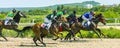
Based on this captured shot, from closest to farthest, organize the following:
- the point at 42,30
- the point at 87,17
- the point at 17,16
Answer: the point at 42,30, the point at 87,17, the point at 17,16

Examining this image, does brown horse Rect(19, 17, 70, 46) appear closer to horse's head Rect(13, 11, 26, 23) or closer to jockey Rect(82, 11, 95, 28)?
jockey Rect(82, 11, 95, 28)

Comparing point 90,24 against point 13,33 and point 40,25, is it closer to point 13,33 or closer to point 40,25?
point 40,25

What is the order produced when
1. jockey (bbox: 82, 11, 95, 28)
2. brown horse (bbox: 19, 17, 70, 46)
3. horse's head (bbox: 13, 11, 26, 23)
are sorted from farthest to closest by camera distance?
horse's head (bbox: 13, 11, 26, 23), jockey (bbox: 82, 11, 95, 28), brown horse (bbox: 19, 17, 70, 46)

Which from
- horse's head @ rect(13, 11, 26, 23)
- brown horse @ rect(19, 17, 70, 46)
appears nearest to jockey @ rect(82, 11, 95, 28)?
brown horse @ rect(19, 17, 70, 46)

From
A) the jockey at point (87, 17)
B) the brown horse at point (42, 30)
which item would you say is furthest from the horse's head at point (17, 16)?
the brown horse at point (42, 30)

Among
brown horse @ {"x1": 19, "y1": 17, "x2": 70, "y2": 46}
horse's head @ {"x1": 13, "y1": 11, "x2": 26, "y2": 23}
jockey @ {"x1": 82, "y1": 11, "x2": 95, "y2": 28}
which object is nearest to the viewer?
brown horse @ {"x1": 19, "y1": 17, "x2": 70, "y2": 46}

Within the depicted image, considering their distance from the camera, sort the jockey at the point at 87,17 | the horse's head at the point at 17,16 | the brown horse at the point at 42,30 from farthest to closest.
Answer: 1. the horse's head at the point at 17,16
2. the jockey at the point at 87,17
3. the brown horse at the point at 42,30

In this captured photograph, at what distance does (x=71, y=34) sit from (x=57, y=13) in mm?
3224

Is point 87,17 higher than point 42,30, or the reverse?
point 42,30

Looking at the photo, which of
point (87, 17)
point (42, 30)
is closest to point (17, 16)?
point (87, 17)

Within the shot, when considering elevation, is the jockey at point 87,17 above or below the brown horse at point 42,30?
below

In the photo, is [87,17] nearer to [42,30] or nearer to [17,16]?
[17,16]

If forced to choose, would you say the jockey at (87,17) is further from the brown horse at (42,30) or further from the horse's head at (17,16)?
the horse's head at (17,16)

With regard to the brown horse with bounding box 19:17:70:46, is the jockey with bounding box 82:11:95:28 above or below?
below
